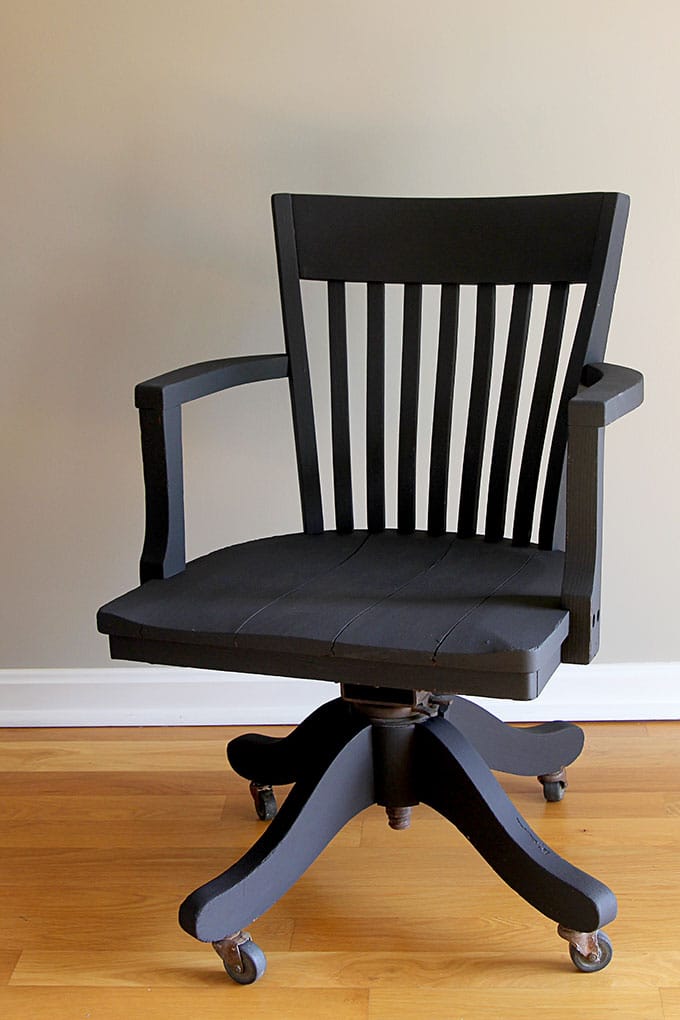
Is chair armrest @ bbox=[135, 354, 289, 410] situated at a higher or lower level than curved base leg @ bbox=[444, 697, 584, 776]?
higher

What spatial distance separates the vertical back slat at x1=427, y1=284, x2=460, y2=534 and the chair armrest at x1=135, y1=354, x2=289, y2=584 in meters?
0.35

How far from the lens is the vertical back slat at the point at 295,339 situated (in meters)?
1.74

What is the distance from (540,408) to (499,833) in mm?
574

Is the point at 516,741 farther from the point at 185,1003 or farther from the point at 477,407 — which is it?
the point at 185,1003

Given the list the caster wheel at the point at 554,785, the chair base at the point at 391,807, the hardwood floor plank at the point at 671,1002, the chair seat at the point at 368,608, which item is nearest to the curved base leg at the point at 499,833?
the chair base at the point at 391,807

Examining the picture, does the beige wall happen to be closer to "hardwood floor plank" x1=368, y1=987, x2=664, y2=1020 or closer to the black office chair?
the black office chair

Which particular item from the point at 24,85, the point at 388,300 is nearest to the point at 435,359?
the point at 388,300

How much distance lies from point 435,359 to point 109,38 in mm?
746

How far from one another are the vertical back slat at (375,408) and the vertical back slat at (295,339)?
0.27 ft

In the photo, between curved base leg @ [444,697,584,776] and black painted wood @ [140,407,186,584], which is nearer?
black painted wood @ [140,407,186,584]

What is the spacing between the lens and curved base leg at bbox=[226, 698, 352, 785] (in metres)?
1.62

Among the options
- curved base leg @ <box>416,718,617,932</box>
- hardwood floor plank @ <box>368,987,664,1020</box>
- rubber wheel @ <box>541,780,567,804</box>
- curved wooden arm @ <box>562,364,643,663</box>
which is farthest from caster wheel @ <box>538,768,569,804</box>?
curved wooden arm @ <box>562,364,643,663</box>

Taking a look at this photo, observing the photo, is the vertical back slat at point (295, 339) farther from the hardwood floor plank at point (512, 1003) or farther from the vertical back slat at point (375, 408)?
the hardwood floor plank at point (512, 1003)

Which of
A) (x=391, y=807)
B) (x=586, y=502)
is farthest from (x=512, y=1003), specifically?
(x=586, y=502)
